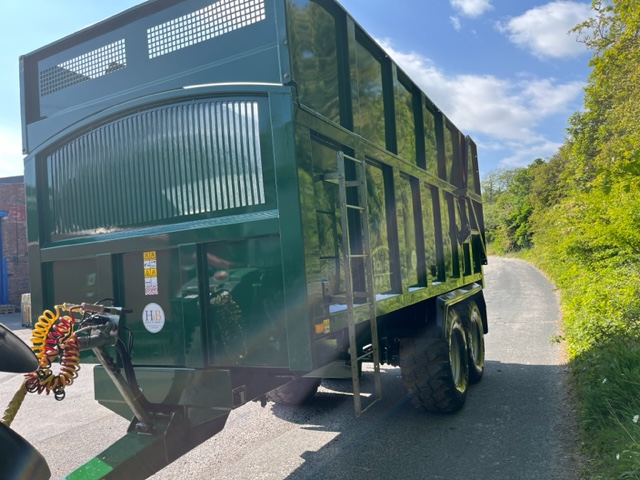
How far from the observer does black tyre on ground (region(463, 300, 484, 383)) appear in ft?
20.0

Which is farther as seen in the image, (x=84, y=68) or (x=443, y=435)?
(x=443, y=435)

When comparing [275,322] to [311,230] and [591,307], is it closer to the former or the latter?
[311,230]

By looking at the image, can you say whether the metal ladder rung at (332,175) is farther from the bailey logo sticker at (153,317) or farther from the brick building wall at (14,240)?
the brick building wall at (14,240)

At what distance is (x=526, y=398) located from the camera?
5.61m

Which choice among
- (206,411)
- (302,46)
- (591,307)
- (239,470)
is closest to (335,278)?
(206,411)

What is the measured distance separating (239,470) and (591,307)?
661cm

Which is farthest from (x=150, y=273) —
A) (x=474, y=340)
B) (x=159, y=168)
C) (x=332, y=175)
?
(x=474, y=340)

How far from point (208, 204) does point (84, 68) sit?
1.55 meters

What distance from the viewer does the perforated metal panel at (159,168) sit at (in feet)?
9.67

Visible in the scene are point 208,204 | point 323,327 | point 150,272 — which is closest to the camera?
point 323,327

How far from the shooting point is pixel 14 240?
761 inches

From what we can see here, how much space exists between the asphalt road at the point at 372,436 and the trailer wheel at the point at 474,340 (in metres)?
0.17

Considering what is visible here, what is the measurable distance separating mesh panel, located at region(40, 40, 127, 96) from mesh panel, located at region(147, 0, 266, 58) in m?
0.30

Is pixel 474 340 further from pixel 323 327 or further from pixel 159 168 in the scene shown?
pixel 159 168
